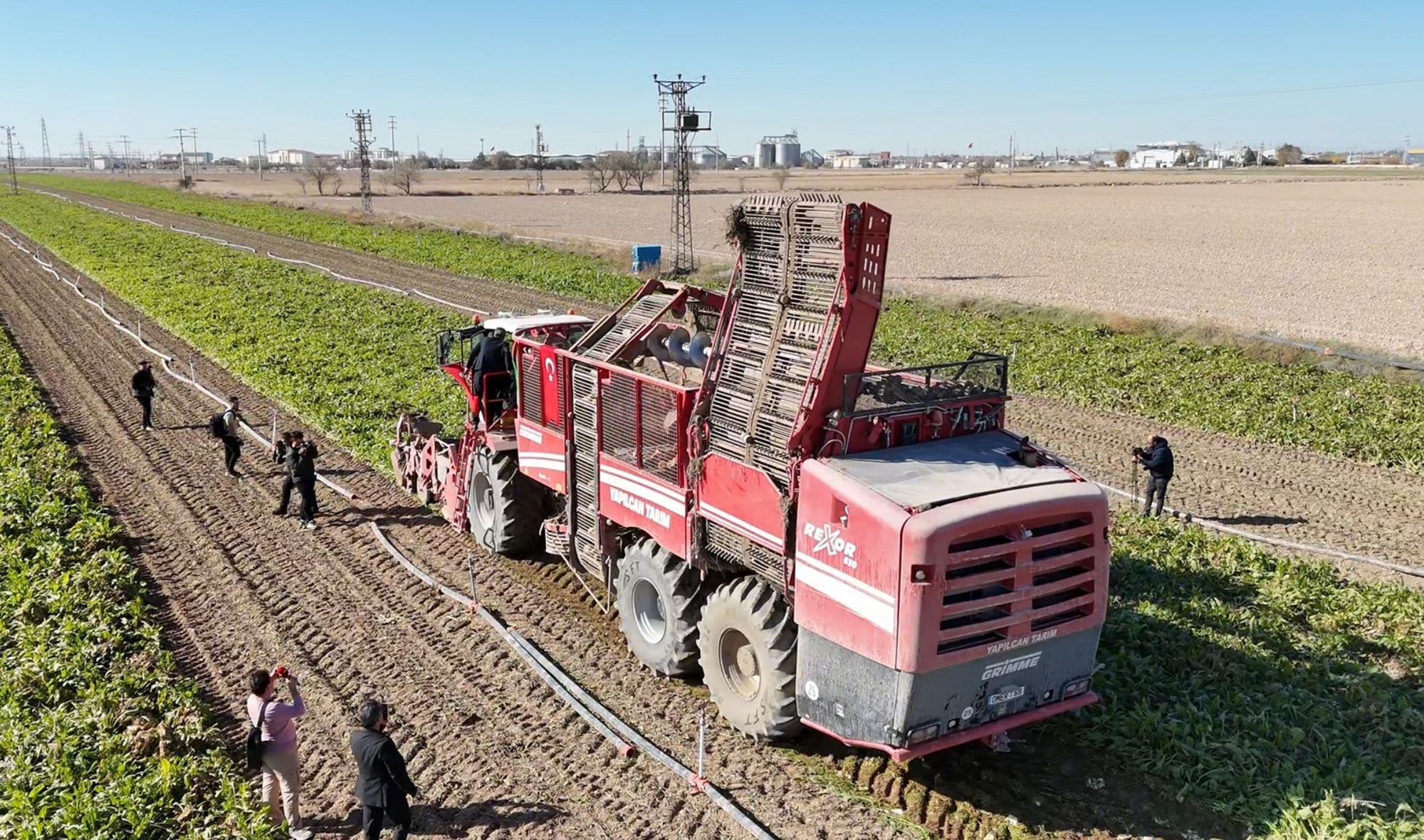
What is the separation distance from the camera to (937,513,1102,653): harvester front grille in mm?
7336

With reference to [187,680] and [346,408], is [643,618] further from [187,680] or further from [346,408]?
[346,408]

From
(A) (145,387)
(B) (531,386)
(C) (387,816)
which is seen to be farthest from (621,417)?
(A) (145,387)

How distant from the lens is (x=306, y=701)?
9.84m

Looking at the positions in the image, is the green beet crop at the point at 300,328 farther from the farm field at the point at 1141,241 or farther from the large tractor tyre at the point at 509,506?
the farm field at the point at 1141,241

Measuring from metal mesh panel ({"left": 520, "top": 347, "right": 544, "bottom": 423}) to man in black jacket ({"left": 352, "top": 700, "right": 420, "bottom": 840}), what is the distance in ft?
16.6

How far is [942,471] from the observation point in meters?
7.98

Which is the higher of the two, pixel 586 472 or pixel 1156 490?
pixel 586 472

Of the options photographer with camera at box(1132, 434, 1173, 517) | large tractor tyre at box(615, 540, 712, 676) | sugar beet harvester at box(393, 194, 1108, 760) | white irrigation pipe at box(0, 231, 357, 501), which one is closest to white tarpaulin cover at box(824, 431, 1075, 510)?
sugar beet harvester at box(393, 194, 1108, 760)

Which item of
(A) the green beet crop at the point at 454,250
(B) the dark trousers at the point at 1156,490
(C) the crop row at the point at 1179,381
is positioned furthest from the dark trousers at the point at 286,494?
(A) the green beet crop at the point at 454,250

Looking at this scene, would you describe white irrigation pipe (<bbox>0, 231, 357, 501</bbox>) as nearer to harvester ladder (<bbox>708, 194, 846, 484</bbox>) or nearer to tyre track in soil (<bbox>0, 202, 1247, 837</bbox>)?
tyre track in soil (<bbox>0, 202, 1247, 837</bbox>)

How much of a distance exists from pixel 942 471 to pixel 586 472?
451 cm

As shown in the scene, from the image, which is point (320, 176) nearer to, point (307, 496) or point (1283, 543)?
point (307, 496)

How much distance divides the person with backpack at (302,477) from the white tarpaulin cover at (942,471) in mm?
8927

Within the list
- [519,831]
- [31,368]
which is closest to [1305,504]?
[519,831]
